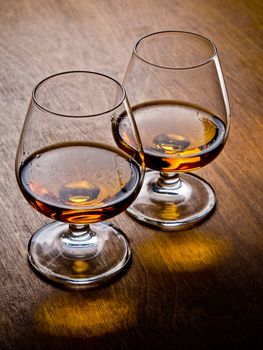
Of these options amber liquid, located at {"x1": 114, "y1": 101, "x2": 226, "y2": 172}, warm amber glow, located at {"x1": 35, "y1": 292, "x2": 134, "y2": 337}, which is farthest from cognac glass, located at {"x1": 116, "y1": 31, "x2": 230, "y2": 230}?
warm amber glow, located at {"x1": 35, "y1": 292, "x2": 134, "y2": 337}

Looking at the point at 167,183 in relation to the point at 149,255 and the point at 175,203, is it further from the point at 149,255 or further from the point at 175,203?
the point at 149,255

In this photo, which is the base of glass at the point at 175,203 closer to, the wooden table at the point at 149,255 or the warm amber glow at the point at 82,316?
the wooden table at the point at 149,255

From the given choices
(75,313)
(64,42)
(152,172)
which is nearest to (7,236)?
(75,313)

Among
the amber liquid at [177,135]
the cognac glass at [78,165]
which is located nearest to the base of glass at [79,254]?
the cognac glass at [78,165]

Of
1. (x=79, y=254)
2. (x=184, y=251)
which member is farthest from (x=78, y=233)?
(x=184, y=251)

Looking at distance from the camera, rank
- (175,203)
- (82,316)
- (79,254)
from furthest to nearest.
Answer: (175,203) → (79,254) → (82,316)

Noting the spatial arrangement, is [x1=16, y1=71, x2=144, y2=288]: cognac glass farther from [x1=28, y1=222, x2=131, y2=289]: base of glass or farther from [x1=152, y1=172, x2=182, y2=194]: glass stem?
[x1=152, y1=172, x2=182, y2=194]: glass stem
